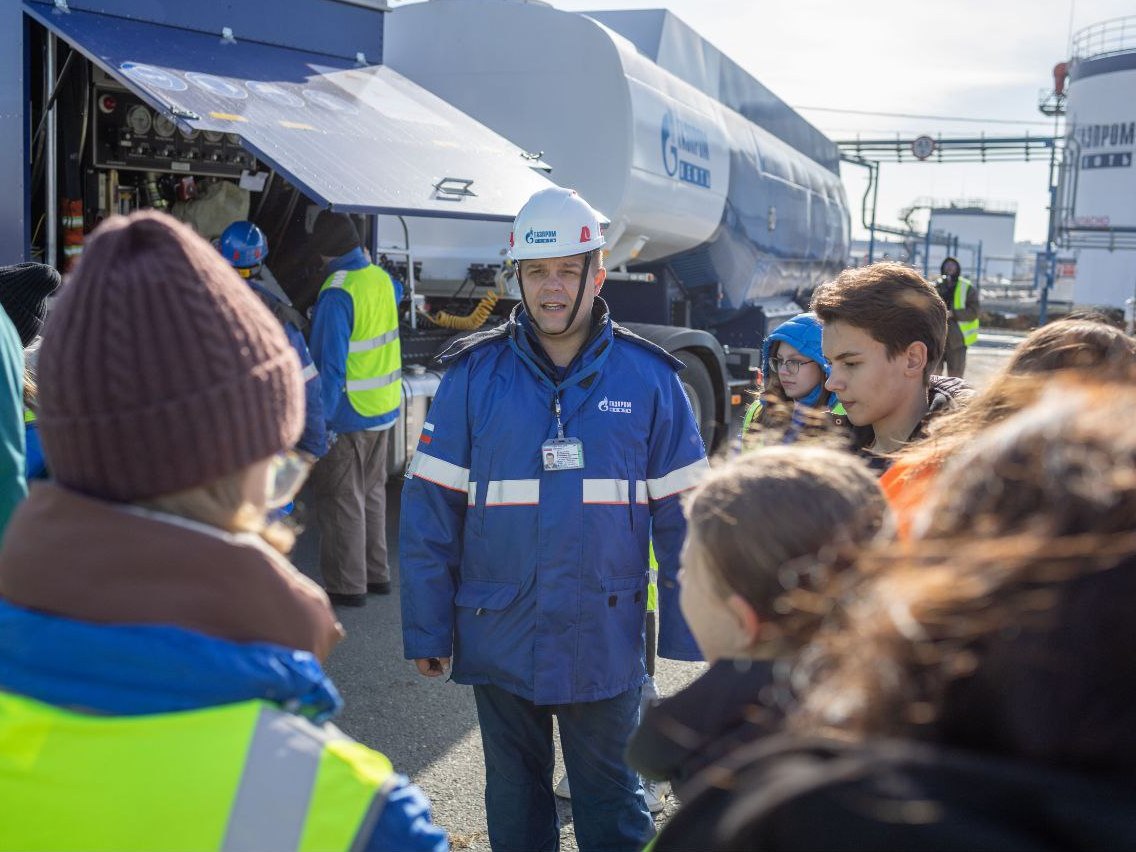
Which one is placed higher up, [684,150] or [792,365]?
[684,150]

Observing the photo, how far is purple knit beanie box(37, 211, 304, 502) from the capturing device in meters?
1.12

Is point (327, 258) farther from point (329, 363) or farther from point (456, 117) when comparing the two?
point (456, 117)

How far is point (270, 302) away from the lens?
16.8 ft

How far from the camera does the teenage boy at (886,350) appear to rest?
2633 millimetres

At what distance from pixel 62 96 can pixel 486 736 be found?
407 centimetres

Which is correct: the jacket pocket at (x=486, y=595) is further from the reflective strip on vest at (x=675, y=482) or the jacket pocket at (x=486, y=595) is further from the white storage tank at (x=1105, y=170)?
the white storage tank at (x=1105, y=170)

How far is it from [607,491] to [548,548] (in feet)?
0.69

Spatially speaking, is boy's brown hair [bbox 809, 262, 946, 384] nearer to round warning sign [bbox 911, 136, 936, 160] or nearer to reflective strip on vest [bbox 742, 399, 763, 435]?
reflective strip on vest [bbox 742, 399, 763, 435]

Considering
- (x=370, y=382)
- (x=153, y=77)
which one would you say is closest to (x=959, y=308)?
(x=370, y=382)

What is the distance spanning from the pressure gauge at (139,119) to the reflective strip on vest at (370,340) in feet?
4.88

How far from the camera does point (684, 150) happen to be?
27.3ft

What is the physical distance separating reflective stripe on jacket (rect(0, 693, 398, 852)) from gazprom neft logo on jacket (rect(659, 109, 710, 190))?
7244mm

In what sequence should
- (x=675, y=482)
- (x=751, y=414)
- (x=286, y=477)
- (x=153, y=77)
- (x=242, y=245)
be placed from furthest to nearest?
(x=242, y=245) → (x=153, y=77) → (x=751, y=414) → (x=675, y=482) → (x=286, y=477)

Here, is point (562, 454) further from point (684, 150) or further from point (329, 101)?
point (684, 150)
